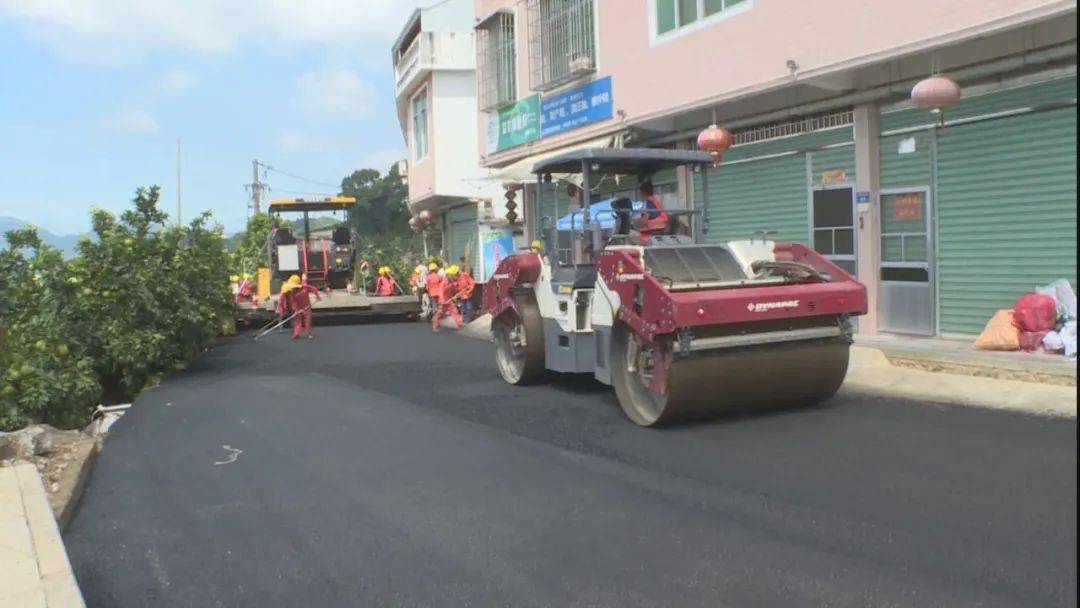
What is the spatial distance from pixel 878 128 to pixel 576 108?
6558mm

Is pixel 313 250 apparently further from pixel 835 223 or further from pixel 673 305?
pixel 673 305

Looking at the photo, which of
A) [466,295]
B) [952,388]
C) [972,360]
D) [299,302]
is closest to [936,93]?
[972,360]

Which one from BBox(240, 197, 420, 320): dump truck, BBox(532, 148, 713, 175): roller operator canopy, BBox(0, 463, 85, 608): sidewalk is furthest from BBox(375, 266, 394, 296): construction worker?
BBox(0, 463, 85, 608): sidewalk

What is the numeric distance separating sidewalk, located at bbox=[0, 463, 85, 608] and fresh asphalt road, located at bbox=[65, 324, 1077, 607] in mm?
234

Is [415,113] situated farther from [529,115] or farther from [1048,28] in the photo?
[1048,28]

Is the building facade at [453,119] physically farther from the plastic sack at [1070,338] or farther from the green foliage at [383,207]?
the green foliage at [383,207]

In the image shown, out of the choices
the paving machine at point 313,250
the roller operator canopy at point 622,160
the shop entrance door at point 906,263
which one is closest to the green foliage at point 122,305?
the roller operator canopy at point 622,160

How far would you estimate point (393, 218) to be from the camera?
7031cm

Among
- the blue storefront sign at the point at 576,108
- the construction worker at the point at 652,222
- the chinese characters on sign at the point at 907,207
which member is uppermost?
the blue storefront sign at the point at 576,108

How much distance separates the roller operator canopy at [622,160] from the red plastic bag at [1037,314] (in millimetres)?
3511

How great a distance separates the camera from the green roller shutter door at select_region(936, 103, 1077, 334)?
9.75 meters

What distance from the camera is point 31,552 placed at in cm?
468

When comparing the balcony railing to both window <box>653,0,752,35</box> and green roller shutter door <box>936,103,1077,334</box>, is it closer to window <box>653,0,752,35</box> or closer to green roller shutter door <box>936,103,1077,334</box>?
window <box>653,0,752,35</box>

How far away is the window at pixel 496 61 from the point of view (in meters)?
20.1
